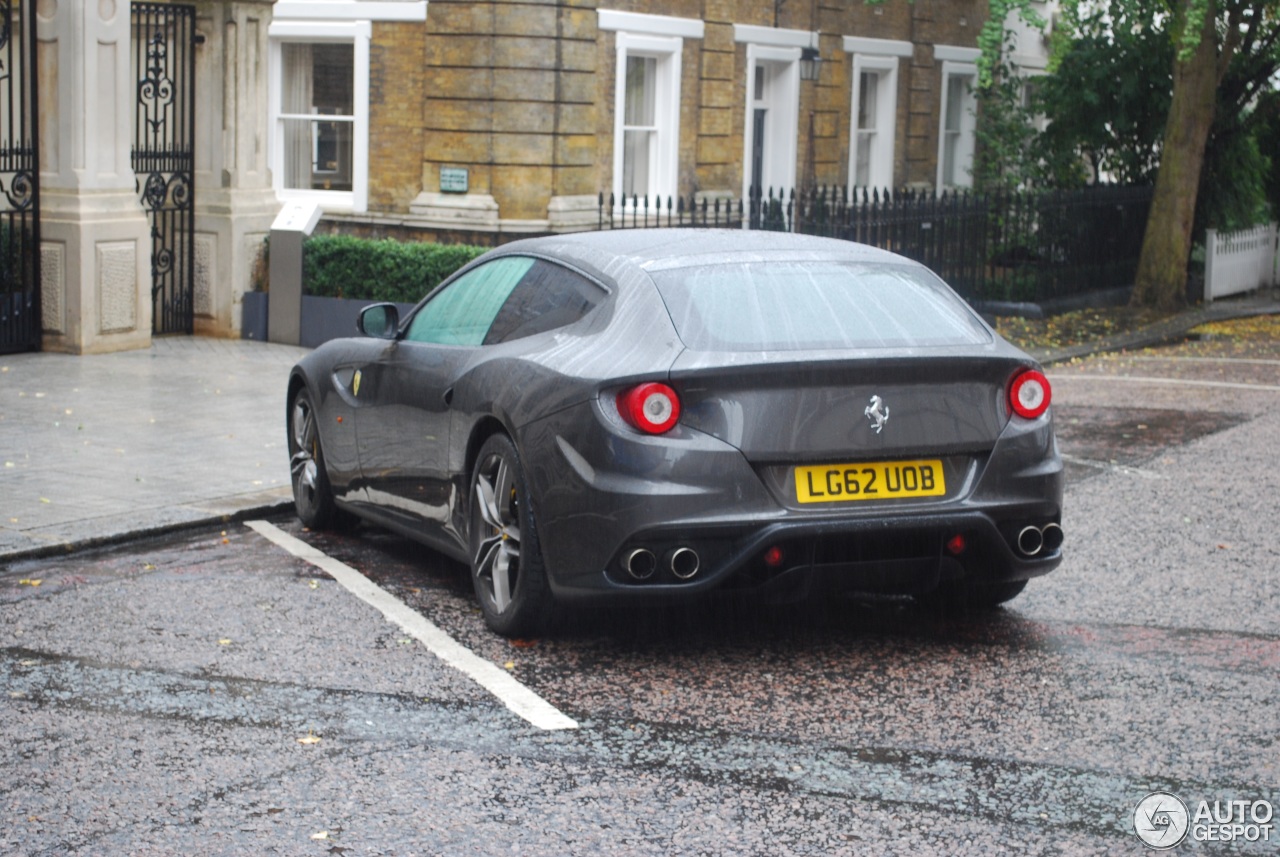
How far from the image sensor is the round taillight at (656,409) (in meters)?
5.91

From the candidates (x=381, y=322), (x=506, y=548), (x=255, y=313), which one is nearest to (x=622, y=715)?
(x=506, y=548)

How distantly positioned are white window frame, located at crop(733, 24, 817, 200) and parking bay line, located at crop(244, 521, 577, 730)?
1677cm

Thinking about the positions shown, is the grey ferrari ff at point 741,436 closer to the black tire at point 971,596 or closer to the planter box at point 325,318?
the black tire at point 971,596

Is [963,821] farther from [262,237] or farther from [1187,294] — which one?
[1187,294]

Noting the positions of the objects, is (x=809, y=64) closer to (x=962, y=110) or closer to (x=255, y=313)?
(x=962, y=110)

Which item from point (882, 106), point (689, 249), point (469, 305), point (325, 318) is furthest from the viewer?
point (882, 106)

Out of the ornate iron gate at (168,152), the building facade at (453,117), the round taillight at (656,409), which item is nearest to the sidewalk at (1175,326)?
the building facade at (453,117)

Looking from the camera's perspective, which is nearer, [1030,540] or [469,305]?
[1030,540]

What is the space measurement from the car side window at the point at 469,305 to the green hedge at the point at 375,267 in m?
8.60

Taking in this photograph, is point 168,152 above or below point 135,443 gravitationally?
above

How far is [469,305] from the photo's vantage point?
24.4 feet

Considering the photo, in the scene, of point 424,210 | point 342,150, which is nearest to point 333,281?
point 424,210

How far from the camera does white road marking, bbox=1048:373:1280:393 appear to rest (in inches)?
600

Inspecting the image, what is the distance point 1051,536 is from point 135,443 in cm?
633
